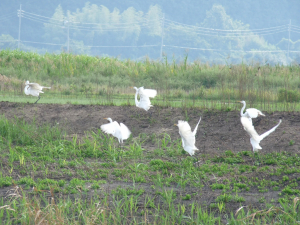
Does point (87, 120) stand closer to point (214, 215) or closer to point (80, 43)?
point (214, 215)

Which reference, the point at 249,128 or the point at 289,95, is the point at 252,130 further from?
the point at 289,95

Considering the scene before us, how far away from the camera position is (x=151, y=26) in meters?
77.4

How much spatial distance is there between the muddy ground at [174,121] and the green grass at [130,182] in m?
0.53

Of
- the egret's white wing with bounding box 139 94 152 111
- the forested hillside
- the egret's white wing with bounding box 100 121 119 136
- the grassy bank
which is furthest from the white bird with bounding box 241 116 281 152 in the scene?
the forested hillside

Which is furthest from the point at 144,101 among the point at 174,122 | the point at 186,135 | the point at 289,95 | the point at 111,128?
the point at 289,95

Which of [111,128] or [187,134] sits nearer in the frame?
[187,134]

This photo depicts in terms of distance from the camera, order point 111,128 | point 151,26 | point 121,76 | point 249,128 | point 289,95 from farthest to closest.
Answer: point 151,26, point 121,76, point 289,95, point 111,128, point 249,128

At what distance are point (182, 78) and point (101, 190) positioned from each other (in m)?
12.7

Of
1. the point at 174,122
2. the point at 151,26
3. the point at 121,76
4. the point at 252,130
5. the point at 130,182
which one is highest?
the point at 151,26

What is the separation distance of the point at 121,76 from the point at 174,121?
35.3 feet

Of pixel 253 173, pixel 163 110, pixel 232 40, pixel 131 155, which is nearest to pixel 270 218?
pixel 253 173

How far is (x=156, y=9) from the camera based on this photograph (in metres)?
80.9

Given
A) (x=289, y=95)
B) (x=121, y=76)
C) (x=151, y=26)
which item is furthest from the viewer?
(x=151, y=26)

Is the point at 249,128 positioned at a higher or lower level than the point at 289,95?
lower
